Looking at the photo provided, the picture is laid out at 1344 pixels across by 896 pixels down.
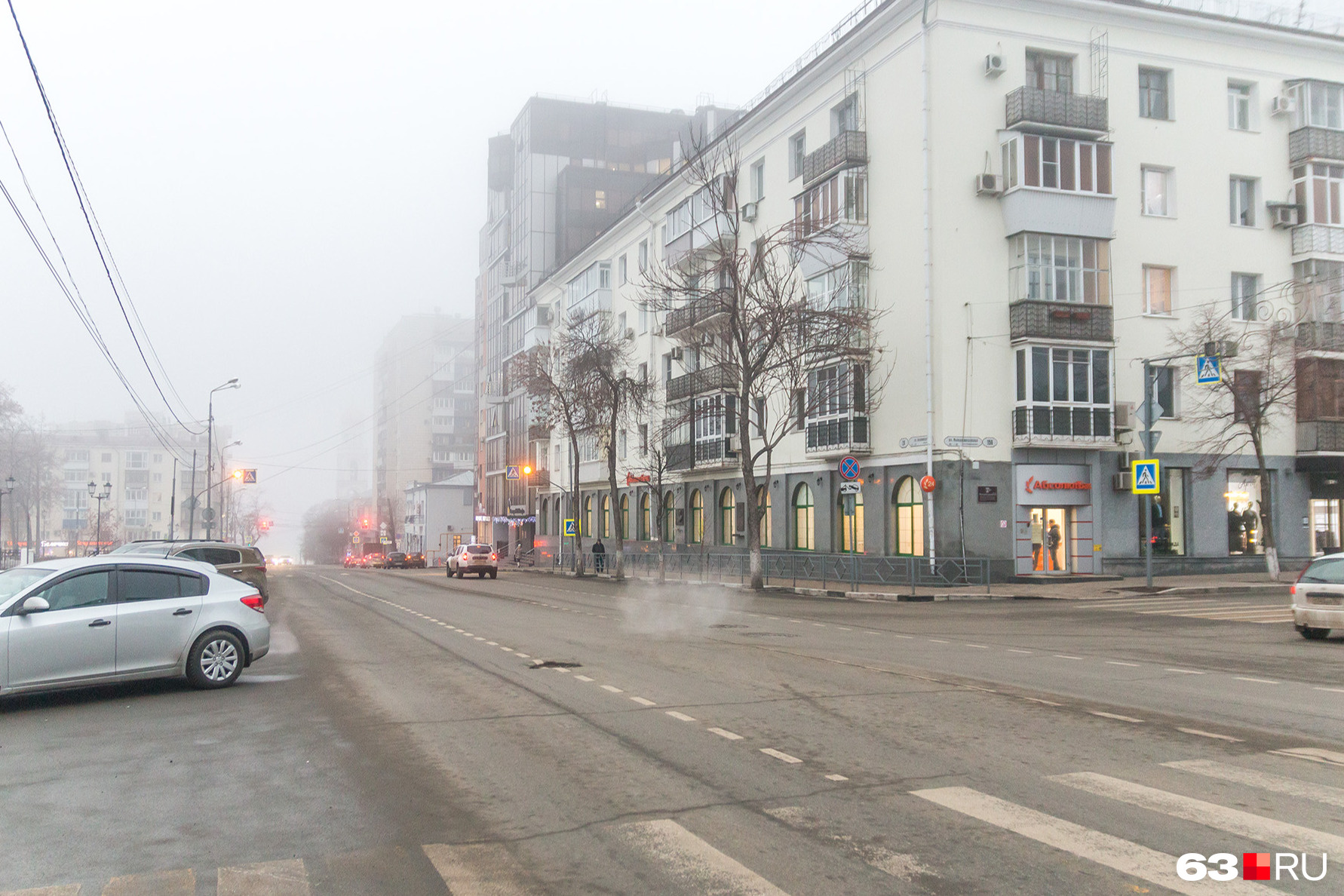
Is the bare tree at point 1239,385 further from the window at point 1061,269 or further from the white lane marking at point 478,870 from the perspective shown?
the white lane marking at point 478,870

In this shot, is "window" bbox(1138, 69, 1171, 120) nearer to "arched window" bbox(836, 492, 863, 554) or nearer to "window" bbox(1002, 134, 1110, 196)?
"window" bbox(1002, 134, 1110, 196)

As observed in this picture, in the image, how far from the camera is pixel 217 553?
79.3ft

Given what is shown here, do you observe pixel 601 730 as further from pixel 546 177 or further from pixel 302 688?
pixel 546 177

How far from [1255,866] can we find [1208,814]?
94cm

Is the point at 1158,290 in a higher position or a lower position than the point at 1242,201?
lower

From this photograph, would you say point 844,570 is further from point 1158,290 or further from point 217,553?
point 217,553

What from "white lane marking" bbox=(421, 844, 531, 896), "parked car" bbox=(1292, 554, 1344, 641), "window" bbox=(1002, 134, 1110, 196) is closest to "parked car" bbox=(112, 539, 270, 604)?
"white lane marking" bbox=(421, 844, 531, 896)

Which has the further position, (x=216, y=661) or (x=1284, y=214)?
(x=1284, y=214)

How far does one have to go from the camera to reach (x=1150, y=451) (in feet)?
98.0

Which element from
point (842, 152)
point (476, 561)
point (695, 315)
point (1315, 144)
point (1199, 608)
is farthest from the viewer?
point (476, 561)

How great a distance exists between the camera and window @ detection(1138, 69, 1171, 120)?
35781 millimetres

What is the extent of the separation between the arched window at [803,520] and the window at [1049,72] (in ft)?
54.0

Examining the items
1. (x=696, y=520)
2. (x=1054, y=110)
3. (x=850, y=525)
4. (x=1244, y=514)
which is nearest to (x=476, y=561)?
(x=696, y=520)

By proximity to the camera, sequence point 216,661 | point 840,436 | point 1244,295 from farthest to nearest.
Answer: point 1244,295 < point 840,436 < point 216,661
